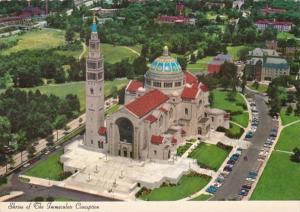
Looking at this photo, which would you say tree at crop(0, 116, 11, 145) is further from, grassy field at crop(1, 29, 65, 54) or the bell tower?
grassy field at crop(1, 29, 65, 54)

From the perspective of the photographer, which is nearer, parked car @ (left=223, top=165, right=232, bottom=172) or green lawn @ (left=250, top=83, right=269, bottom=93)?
parked car @ (left=223, top=165, right=232, bottom=172)

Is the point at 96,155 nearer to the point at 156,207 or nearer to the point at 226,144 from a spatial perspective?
the point at 226,144

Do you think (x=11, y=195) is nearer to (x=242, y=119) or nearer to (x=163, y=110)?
(x=163, y=110)

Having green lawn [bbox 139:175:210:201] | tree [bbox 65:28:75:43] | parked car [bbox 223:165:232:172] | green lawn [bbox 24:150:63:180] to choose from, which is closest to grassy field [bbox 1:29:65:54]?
tree [bbox 65:28:75:43]

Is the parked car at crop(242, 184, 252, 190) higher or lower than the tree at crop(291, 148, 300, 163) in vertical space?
lower

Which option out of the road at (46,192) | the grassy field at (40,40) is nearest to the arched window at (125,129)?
the road at (46,192)

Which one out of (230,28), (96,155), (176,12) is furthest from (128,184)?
(230,28)

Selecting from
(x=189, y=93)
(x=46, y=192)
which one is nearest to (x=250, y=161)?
(x=189, y=93)
